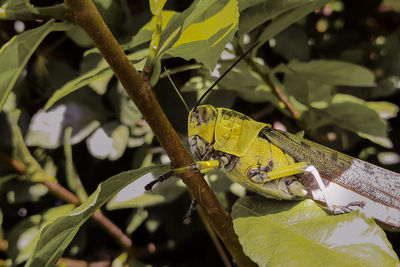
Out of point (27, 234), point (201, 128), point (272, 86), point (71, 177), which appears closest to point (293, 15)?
point (272, 86)

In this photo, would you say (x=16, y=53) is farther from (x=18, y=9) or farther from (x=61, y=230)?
(x=61, y=230)

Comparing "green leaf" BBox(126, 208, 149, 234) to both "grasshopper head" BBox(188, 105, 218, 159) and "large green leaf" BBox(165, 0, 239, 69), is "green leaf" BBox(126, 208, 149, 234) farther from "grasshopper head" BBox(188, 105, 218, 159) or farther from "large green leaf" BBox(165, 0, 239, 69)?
"large green leaf" BBox(165, 0, 239, 69)

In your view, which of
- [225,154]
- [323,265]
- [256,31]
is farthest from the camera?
[256,31]

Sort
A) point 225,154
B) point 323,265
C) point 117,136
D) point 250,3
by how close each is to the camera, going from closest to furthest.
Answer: point 323,265 → point 250,3 → point 225,154 → point 117,136

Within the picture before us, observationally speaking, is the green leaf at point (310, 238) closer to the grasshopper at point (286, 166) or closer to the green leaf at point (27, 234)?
the grasshopper at point (286, 166)

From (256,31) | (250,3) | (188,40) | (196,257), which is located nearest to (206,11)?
(188,40)

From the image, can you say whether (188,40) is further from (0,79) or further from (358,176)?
(358,176)
